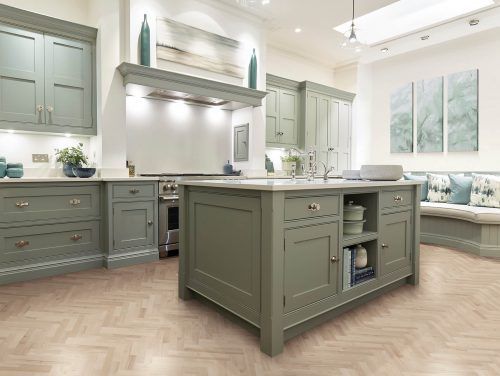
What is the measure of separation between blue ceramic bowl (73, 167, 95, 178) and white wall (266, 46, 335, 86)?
3616 mm

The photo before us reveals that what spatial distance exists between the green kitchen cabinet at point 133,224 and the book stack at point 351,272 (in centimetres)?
226

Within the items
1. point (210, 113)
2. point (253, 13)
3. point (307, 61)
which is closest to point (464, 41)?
point (307, 61)

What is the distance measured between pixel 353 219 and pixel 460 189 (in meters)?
3.19

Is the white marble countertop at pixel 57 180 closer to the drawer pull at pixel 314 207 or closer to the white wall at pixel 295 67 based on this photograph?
the drawer pull at pixel 314 207

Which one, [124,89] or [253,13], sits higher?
[253,13]

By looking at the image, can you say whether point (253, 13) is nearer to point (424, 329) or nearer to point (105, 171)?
point (105, 171)

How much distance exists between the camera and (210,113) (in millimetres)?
4973

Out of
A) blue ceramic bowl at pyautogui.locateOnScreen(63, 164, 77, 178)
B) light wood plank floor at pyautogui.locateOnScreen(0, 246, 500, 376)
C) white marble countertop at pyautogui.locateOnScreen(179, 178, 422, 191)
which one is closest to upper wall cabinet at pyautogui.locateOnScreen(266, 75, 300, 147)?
blue ceramic bowl at pyautogui.locateOnScreen(63, 164, 77, 178)

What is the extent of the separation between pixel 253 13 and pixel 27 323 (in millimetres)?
4445

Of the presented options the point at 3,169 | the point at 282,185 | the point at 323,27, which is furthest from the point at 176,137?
the point at 282,185

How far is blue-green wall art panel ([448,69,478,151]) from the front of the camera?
533 cm

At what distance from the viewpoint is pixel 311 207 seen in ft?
6.48

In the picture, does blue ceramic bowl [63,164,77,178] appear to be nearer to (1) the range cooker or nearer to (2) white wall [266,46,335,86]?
(1) the range cooker

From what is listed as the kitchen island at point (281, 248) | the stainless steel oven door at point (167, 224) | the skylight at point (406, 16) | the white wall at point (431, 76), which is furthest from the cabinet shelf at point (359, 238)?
the skylight at point (406, 16)
